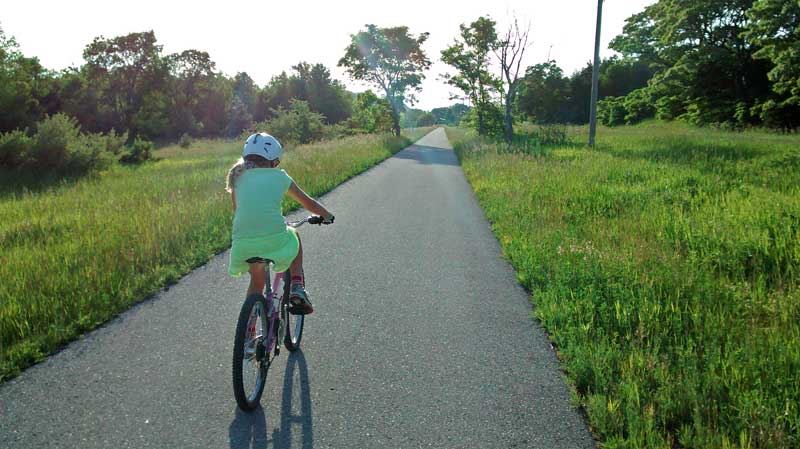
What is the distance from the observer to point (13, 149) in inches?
749

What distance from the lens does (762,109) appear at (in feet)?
96.3

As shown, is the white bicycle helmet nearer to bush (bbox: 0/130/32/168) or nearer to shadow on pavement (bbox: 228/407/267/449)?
shadow on pavement (bbox: 228/407/267/449)

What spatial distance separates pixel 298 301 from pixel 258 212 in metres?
0.76

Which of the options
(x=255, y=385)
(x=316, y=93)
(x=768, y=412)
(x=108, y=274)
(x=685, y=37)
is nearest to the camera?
(x=768, y=412)

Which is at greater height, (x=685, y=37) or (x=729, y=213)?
(x=685, y=37)

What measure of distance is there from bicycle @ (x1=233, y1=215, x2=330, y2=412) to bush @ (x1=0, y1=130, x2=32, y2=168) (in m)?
22.2

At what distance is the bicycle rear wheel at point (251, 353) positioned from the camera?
8.86 ft

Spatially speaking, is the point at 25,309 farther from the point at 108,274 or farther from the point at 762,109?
the point at 762,109

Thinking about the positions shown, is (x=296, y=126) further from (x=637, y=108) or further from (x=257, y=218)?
(x=637, y=108)

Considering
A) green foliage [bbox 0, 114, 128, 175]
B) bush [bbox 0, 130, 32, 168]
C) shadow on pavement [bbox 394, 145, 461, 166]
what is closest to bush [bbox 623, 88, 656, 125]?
shadow on pavement [bbox 394, 145, 461, 166]

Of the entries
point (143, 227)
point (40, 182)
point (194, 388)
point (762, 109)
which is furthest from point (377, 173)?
point (762, 109)

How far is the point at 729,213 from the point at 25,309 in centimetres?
903

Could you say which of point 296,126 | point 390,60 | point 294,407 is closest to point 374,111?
point 390,60

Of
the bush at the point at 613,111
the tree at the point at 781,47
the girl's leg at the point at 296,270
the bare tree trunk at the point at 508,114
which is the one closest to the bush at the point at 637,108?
the bush at the point at 613,111
